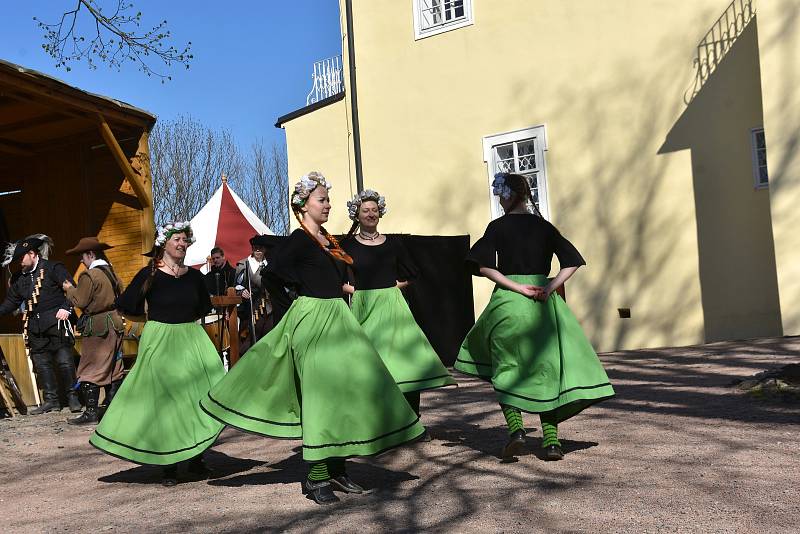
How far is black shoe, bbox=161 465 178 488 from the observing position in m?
5.85

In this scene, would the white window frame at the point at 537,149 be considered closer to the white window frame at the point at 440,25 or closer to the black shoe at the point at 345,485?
the white window frame at the point at 440,25

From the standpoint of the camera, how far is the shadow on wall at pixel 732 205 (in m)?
12.4

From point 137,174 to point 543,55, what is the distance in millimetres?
5996

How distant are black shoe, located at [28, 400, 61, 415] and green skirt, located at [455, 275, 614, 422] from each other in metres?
6.23

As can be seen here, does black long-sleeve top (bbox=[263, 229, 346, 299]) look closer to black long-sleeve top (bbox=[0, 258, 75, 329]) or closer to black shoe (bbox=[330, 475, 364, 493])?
black shoe (bbox=[330, 475, 364, 493])

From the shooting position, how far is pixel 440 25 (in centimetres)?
1518

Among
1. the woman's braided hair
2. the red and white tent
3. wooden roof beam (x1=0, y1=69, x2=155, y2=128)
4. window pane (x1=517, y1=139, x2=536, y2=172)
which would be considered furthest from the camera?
the red and white tent

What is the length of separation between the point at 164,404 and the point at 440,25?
10598 mm

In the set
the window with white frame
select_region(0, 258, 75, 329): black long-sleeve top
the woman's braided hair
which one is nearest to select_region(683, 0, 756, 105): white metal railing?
the window with white frame

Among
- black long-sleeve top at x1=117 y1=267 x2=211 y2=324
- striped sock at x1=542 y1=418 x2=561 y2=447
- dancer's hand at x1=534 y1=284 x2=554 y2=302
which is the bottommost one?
striped sock at x1=542 y1=418 x2=561 y2=447

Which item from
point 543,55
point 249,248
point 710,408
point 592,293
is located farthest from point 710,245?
point 249,248

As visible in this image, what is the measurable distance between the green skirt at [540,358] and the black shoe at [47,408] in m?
6.23

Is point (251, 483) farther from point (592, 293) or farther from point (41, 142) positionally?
point (41, 142)

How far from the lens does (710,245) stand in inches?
501
